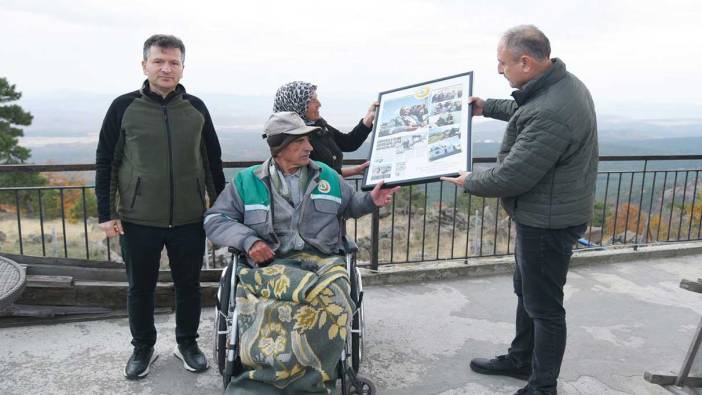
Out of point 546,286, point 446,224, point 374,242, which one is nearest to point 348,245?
point 546,286

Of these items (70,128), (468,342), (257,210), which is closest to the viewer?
(257,210)

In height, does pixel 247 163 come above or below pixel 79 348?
above

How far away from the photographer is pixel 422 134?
2777 mm

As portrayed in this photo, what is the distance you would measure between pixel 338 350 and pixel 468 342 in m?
1.47

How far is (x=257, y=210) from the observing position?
2482 mm

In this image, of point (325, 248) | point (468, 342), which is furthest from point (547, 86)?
point (468, 342)

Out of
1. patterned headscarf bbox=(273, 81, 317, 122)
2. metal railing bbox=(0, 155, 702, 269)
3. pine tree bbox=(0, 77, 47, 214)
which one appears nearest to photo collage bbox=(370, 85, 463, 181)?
patterned headscarf bbox=(273, 81, 317, 122)

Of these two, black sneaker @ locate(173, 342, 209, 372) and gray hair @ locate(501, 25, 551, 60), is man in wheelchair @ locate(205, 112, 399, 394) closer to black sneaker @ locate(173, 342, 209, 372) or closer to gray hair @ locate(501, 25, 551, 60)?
black sneaker @ locate(173, 342, 209, 372)

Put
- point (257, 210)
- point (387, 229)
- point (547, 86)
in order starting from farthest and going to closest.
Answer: point (387, 229) < point (257, 210) < point (547, 86)

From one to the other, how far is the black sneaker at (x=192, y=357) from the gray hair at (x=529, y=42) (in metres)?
2.30

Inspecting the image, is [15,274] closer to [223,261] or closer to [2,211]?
[223,261]

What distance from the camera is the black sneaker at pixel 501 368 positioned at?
115 inches

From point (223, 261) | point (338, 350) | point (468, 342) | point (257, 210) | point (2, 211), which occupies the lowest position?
point (2, 211)

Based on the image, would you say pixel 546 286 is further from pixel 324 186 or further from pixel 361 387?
pixel 324 186
